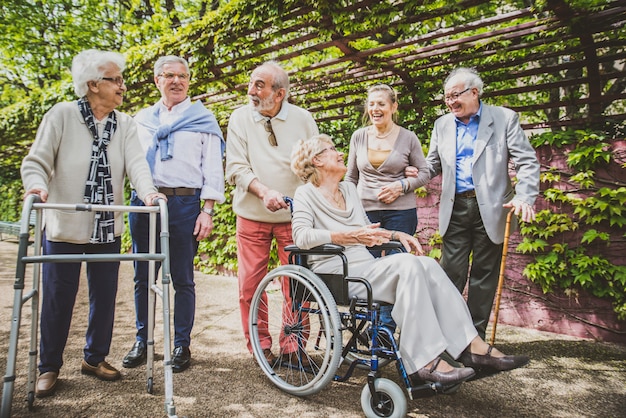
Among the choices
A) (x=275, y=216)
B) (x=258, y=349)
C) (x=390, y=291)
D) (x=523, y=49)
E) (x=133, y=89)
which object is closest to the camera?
(x=390, y=291)

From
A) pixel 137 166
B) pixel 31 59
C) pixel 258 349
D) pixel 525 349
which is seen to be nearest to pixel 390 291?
pixel 258 349

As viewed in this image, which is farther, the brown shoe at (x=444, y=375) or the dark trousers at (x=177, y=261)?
the dark trousers at (x=177, y=261)

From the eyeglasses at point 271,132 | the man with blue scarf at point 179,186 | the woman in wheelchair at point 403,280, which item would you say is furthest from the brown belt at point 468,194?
the man with blue scarf at point 179,186

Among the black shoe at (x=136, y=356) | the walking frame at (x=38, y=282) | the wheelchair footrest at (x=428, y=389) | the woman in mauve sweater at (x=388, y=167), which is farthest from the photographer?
the woman in mauve sweater at (x=388, y=167)

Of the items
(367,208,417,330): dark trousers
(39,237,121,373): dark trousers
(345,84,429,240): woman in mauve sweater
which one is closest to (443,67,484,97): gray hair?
(345,84,429,240): woman in mauve sweater

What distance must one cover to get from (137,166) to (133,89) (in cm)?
438

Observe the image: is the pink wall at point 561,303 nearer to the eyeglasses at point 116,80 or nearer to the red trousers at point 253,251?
the red trousers at point 253,251

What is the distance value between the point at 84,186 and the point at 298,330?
1.26 meters

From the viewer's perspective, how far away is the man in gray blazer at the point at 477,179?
101 inches

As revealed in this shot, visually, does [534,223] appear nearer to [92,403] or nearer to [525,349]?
[525,349]

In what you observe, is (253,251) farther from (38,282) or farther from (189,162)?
(38,282)

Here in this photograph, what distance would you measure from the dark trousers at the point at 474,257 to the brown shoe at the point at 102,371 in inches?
78.2

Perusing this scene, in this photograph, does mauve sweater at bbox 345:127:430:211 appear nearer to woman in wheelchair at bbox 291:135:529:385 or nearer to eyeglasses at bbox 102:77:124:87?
woman in wheelchair at bbox 291:135:529:385

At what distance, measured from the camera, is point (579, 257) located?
319cm
